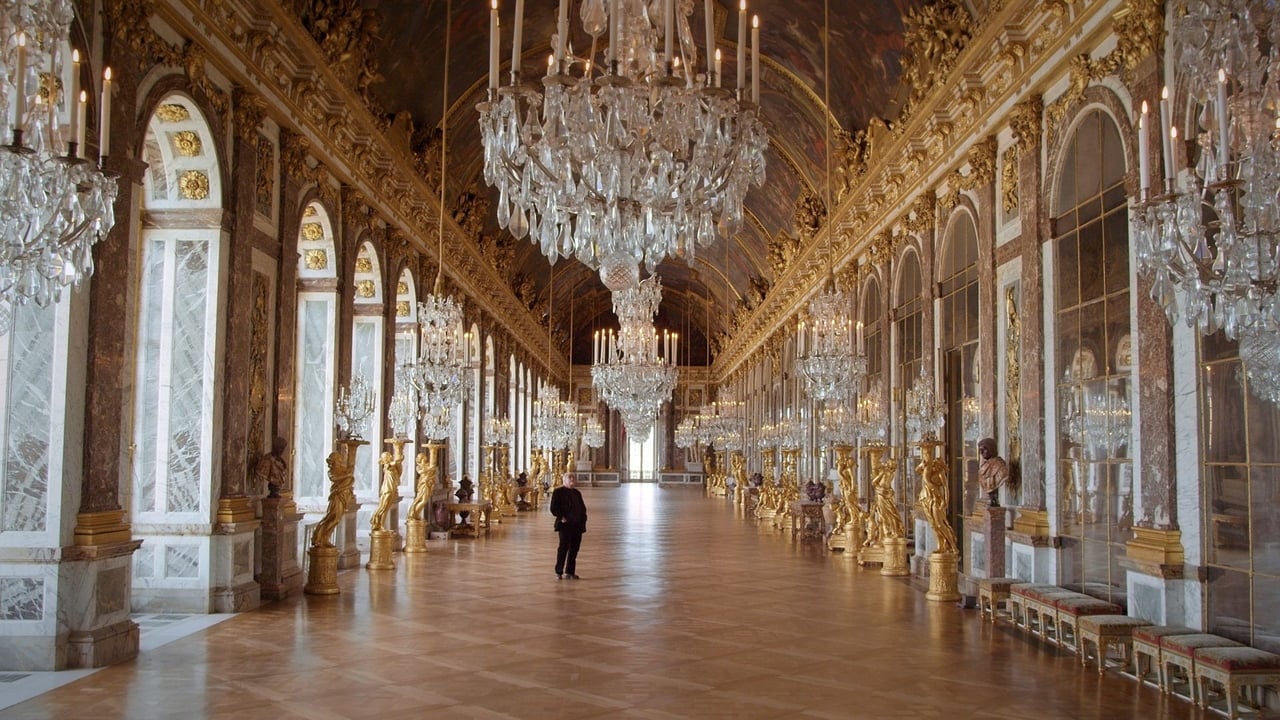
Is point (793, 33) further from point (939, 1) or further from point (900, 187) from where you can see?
point (939, 1)

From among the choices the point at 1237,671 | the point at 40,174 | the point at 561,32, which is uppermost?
the point at 561,32

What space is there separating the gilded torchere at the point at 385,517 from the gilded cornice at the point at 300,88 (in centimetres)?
379

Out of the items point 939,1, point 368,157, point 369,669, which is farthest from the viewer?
point 368,157

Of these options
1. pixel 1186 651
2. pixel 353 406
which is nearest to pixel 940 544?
pixel 1186 651

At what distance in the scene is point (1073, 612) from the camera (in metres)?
7.74

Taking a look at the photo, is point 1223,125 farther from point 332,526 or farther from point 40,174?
point 332,526

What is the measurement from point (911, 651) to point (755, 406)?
28.2 m

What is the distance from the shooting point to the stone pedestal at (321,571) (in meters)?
10.8

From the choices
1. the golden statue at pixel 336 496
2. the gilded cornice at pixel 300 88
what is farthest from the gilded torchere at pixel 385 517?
the gilded cornice at pixel 300 88

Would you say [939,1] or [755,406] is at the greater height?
[939,1]

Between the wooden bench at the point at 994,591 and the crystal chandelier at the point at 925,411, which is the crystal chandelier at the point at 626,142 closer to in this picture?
the wooden bench at the point at 994,591

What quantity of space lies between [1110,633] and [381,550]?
9.23 metres

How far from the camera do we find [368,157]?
14.5 metres

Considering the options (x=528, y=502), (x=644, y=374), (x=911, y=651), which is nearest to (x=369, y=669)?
(x=911, y=651)
